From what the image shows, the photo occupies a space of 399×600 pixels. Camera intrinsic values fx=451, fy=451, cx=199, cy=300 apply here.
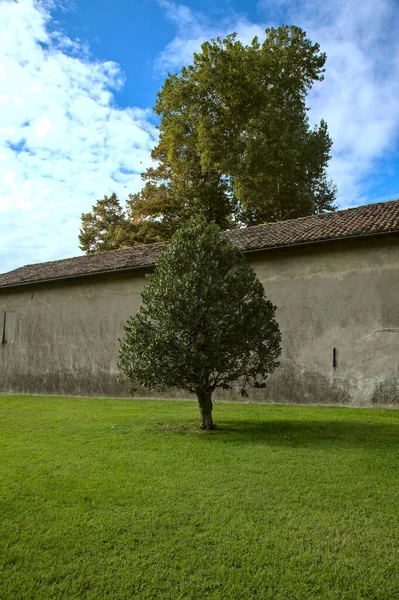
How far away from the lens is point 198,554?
326 centimetres

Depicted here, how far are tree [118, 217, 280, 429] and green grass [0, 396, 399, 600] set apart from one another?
1044mm

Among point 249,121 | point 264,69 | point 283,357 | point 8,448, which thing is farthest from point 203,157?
point 8,448

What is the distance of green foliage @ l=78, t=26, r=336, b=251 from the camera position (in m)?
22.5

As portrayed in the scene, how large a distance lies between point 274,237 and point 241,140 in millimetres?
12500

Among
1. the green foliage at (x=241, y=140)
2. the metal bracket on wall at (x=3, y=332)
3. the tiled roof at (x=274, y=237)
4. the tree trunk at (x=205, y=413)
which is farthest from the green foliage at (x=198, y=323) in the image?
the green foliage at (x=241, y=140)

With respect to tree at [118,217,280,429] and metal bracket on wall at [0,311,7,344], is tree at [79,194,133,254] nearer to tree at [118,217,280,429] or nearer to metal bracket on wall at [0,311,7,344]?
metal bracket on wall at [0,311,7,344]

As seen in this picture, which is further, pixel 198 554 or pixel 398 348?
pixel 398 348

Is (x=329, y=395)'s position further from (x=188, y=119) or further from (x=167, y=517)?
(x=188, y=119)

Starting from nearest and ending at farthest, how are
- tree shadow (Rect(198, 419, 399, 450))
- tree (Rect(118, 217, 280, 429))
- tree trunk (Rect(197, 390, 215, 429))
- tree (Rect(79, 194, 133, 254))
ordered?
tree shadow (Rect(198, 419, 399, 450)) < tree (Rect(118, 217, 280, 429)) < tree trunk (Rect(197, 390, 215, 429)) < tree (Rect(79, 194, 133, 254))

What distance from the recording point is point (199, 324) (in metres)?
7.46

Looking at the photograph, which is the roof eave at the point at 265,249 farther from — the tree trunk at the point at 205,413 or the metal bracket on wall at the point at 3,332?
the tree trunk at the point at 205,413

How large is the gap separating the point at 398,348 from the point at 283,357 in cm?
277

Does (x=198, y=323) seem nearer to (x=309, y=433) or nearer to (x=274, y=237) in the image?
(x=309, y=433)

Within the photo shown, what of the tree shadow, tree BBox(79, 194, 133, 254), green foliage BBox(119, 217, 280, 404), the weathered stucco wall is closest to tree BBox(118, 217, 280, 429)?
green foliage BBox(119, 217, 280, 404)
